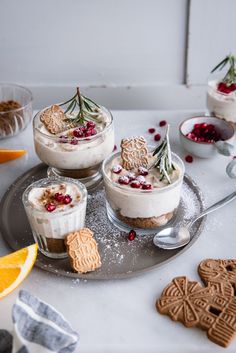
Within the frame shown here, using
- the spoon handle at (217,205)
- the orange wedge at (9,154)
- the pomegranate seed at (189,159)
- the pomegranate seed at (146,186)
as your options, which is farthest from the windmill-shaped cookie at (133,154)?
the orange wedge at (9,154)

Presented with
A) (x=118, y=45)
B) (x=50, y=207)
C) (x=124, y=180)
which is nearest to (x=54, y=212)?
(x=50, y=207)

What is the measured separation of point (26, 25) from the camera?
7.61 feet

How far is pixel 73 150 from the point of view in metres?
1.64

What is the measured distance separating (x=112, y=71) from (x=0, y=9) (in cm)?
56

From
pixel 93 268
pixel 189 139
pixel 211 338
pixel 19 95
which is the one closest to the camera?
pixel 211 338

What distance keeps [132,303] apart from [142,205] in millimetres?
274

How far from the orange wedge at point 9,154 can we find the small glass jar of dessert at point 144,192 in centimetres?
44

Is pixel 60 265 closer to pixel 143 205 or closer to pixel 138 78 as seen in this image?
pixel 143 205

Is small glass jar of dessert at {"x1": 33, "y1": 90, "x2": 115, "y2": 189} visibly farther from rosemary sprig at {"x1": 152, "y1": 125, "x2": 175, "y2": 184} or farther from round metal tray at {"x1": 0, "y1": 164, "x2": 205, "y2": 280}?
rosemary sprig at {"x1": 152, "y1": 125, "x2": 175, "y2": 184}

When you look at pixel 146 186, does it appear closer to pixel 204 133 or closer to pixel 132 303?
pixel 132 303

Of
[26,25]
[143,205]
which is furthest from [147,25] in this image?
[143,205]

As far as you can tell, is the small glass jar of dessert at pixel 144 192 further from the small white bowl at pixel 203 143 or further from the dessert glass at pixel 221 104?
the dessert glass at pixel 221 104

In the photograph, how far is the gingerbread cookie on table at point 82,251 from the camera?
4.53 ft

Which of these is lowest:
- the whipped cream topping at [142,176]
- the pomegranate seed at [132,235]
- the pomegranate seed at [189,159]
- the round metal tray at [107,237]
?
the pomegranate seed at [189,159]
